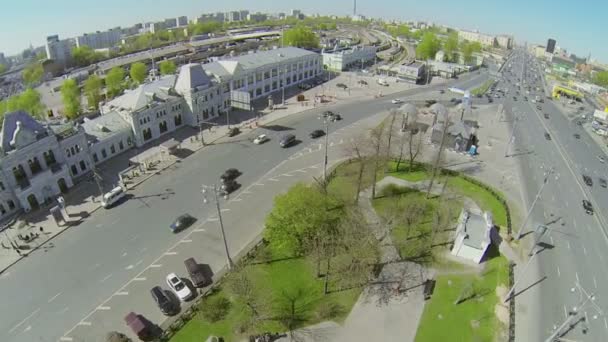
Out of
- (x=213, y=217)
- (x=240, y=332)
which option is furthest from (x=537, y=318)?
(x=213, y=217)

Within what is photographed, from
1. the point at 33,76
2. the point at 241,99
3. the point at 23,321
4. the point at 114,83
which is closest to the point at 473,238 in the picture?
the point at 23,321

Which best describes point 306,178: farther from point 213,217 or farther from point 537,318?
point 537,318

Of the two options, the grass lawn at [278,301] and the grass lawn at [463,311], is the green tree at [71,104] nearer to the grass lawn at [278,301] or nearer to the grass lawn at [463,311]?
the grass lawn at [278,301]

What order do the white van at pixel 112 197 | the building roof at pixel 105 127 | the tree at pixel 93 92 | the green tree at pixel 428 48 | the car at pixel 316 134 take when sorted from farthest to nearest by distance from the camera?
the green tree at pixel 428 48
the tree at pixel 93 92
the car at pixel 316 134
the building roof at pixel 105 127
the white van at pixel 112 197

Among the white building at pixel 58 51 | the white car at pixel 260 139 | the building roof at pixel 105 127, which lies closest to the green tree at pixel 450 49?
the white car at pixel 260 139

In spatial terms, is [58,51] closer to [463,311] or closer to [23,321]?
[23,321]

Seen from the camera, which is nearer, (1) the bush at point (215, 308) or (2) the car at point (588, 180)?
(1) the bush at point (215, 308)

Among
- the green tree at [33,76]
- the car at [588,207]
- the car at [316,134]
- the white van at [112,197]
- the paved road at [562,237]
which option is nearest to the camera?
the paved road at [562,237]

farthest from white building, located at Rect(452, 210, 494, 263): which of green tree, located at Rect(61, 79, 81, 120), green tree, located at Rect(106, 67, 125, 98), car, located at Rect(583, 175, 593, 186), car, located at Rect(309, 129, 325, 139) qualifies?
green tree, located at Rect(106, 67, 125, 98)
